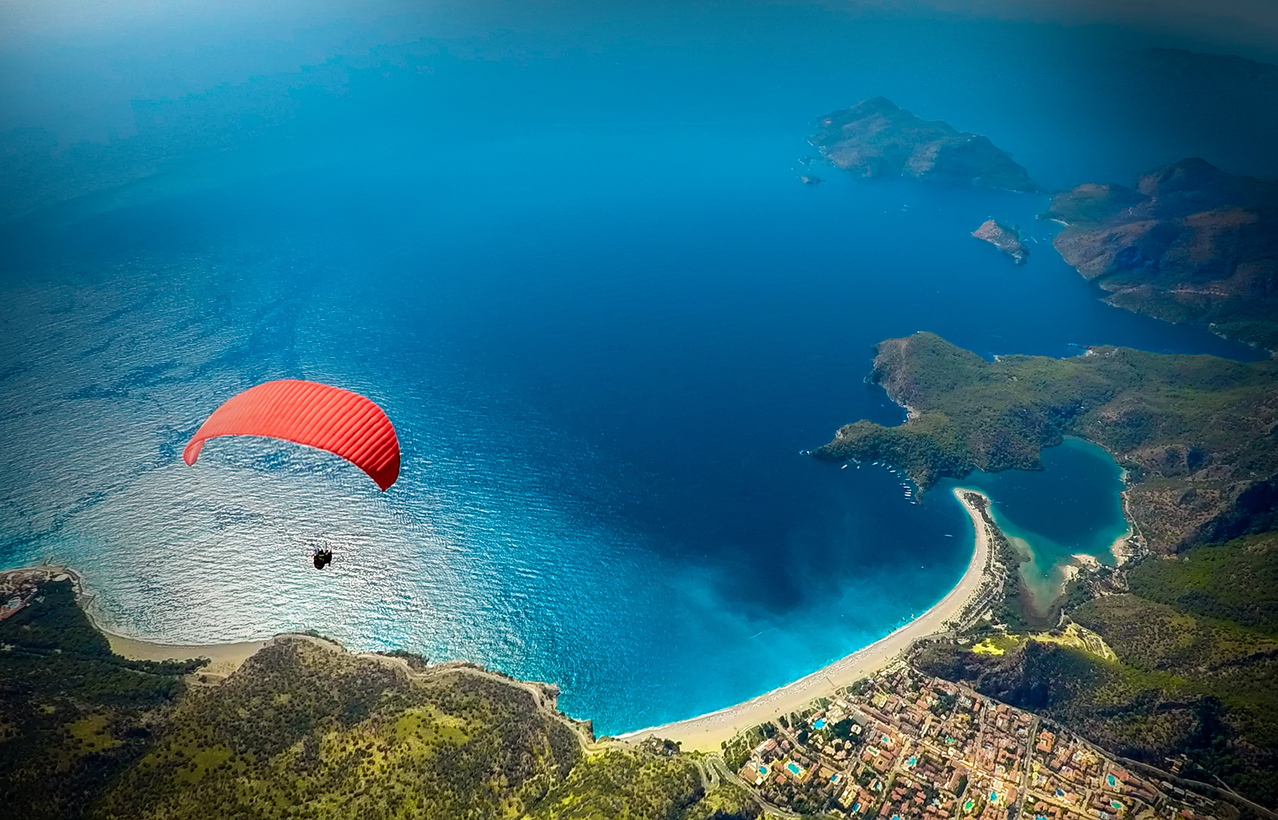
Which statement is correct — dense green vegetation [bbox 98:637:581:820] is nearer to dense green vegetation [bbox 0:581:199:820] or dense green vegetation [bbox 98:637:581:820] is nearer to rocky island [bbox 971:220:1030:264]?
dense green vegetation [bbox 0:581:199:820]

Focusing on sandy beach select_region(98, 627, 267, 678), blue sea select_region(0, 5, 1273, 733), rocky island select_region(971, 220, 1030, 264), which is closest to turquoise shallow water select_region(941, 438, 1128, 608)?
blue sea select_region(0, 5, 1273, 733)

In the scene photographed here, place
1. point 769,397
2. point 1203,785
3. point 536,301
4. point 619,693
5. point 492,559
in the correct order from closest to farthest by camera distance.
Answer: point 1203,785 → point 619,693 → point 492,559 → point 769,397 → point 536,301

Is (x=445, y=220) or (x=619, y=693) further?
(x=445, y=220)

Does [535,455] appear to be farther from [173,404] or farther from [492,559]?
[173,404]

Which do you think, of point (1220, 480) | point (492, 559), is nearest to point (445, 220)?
point (492, 559)

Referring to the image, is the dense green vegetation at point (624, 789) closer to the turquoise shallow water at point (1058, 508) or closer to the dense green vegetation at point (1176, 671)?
the dense green vegetation at point (1176, 671)

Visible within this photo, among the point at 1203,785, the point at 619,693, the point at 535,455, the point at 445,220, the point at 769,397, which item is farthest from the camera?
the point at 445,220

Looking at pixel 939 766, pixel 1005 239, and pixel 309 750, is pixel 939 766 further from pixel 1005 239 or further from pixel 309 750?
pixel 1005 239

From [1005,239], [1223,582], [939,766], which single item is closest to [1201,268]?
[1005,239]
